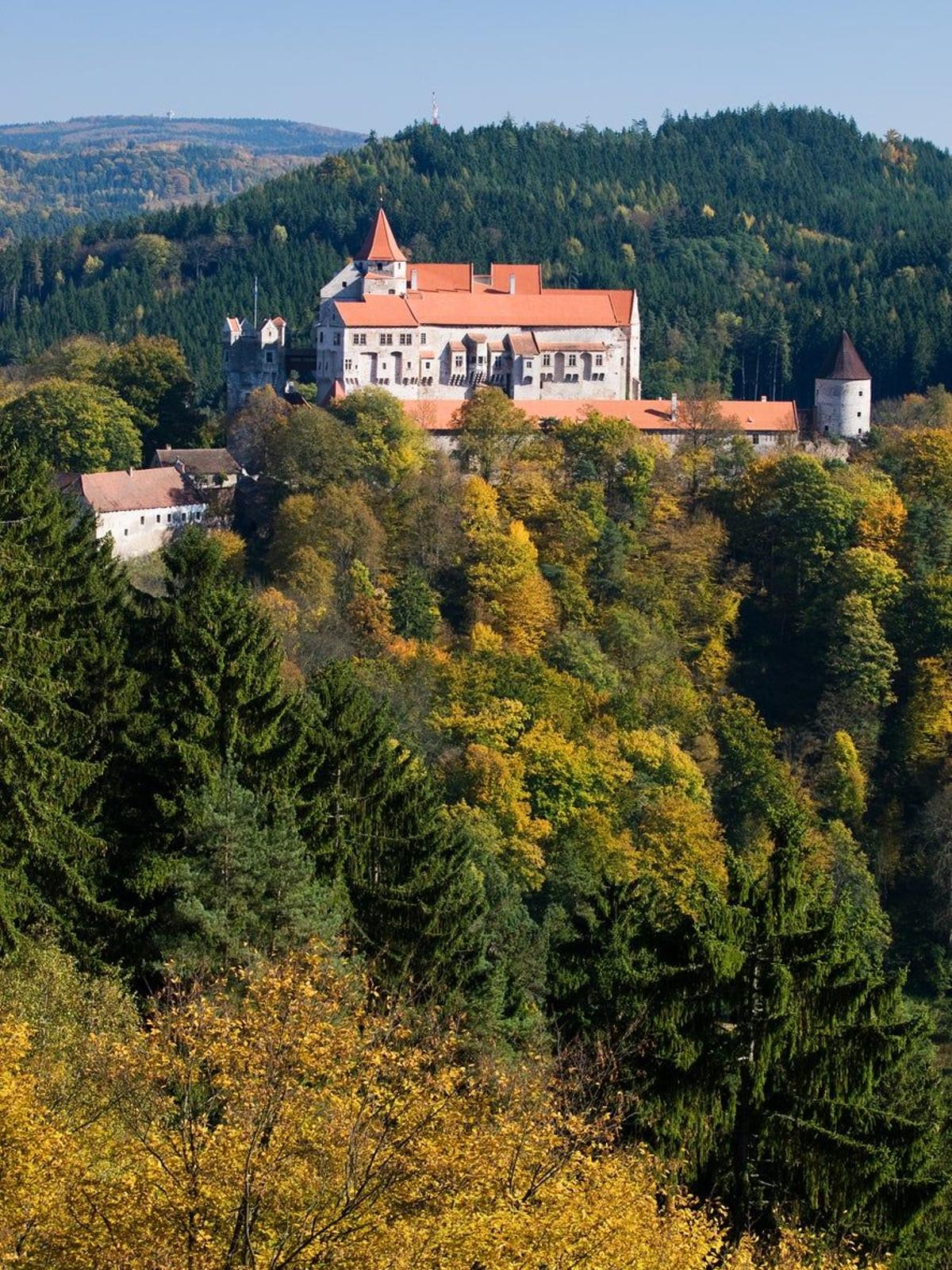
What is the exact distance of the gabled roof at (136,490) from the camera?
61.3m

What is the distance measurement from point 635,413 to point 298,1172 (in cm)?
5823

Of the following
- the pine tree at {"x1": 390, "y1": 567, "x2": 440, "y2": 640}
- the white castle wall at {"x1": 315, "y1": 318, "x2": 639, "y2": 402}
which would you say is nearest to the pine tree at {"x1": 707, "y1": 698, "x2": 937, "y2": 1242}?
the pine tree at {"x1": 390, "y1": 567, "x2": 440, "y2": 640}

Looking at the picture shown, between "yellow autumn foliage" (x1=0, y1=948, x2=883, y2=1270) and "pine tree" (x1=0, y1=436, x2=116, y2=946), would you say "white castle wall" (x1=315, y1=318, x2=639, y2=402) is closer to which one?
"pine tree" (x1=0, y1=436, x2=116, y2=946)

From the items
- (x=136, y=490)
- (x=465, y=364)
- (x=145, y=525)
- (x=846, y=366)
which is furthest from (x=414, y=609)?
(x=846, y=366)

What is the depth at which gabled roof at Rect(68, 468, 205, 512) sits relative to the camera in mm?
61344

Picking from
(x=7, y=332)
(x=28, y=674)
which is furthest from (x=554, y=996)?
(x=7, y=332)

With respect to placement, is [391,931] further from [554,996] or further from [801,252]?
[801,252]

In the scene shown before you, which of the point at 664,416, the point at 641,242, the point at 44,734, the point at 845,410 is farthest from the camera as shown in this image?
the point at 641,242

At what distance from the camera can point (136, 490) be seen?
6338cm

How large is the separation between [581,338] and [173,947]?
5232cm

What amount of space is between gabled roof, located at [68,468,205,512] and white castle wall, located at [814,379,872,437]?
2350 centimetres

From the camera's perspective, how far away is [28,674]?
2816 cm

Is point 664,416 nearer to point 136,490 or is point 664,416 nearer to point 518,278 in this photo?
point 518,278

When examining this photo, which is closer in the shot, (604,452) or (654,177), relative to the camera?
(604,452)
